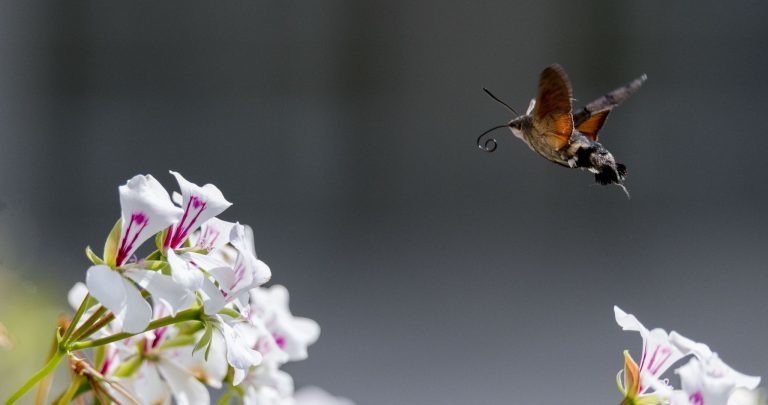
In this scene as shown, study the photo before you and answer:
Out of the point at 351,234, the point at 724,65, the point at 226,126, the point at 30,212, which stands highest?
the point at 724,65

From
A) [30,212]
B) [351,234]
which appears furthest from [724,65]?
[30,212]

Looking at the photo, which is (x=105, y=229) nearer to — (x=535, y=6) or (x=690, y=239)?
(x=535, y=6)

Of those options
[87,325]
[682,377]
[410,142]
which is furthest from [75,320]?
[410,142]

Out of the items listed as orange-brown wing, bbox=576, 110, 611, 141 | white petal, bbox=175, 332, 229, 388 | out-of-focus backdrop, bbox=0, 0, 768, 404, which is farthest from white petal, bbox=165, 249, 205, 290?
out-of-focus backdrop, bbox=0, 0, 768, 404

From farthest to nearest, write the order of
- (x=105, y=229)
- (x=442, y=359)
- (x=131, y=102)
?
(x=131, y=102)
(x=105, y=229)
(x=442, y=359)

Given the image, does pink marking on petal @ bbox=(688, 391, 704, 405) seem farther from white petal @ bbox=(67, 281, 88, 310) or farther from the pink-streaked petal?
white petal @ bbox=(67, 281, 88, 310)
